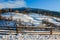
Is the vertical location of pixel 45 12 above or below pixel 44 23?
above

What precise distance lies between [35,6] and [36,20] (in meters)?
0.27

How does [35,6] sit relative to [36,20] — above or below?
above

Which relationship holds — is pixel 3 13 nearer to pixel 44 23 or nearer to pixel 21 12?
pixel 21 12

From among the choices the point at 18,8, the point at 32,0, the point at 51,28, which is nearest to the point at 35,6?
the point at 32,0

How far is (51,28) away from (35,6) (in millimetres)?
519

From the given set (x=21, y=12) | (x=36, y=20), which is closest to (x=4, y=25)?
(x=21, y=12)

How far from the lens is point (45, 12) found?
317cm

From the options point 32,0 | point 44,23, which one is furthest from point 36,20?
point 32,0

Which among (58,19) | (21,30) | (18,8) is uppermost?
(18,8)

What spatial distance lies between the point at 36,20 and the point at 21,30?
34 cm

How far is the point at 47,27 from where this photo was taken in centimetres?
315

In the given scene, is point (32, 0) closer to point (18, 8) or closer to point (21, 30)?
point (18, 8)

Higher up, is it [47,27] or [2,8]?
[2,8]

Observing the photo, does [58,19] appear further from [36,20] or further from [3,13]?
[3,13]
